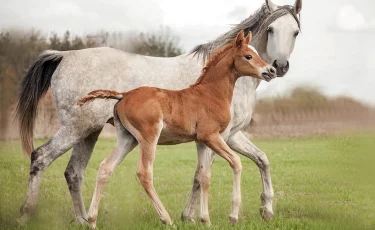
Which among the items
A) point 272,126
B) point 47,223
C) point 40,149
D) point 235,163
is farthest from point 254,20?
point 272,126

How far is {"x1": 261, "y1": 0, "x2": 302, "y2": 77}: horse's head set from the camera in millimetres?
6594

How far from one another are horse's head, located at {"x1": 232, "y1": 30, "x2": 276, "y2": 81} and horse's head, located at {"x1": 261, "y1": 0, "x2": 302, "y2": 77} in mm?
1062

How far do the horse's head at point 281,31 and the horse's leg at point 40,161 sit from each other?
2.55 meters

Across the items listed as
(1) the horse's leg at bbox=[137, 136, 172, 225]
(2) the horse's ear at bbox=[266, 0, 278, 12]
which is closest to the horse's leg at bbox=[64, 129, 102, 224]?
(1) the horse's leg at bbox=[137, 136, 172, 225]

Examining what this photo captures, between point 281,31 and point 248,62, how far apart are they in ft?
4.84

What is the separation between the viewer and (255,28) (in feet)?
23.3

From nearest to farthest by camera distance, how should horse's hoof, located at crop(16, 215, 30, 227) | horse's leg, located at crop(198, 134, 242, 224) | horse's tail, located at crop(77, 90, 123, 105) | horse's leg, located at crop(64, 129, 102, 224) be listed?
horse's tail, located at crop(77, 90, 123, 105)
horse's leg, located at crop(198, 134, 242, 224)
horse's hoof, located at crop(16, 215, 30, 227)
horse's leg, located at crop(64, 129, 102, 224)

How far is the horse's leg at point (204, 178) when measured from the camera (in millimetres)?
5559

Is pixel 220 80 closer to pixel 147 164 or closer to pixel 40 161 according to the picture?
pixel 147 164

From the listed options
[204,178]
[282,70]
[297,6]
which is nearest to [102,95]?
[204,178]

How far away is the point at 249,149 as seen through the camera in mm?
7086

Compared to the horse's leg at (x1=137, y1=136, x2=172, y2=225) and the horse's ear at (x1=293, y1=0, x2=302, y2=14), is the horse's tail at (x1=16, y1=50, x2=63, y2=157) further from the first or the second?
the horse's ear at (x1=293, y1=0, x2=302, y2=14)

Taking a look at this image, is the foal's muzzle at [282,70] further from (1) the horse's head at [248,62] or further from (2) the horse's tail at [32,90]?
(2) the horse's tail at [32,90]

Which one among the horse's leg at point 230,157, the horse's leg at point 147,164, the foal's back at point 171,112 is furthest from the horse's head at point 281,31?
the horse's leg at point 147,164
